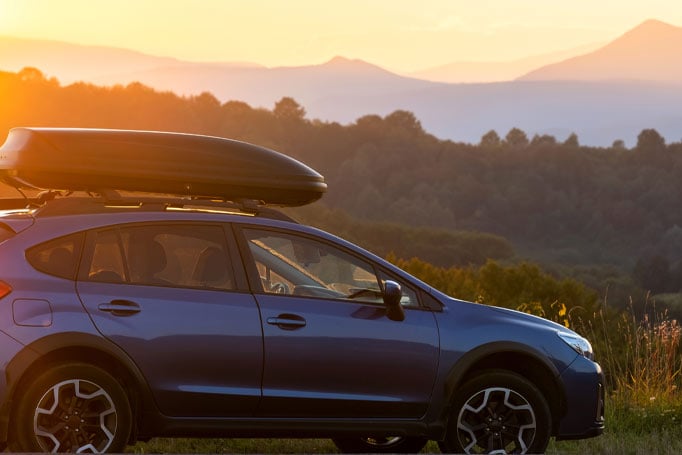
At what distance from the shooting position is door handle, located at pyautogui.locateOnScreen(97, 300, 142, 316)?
7.39 m

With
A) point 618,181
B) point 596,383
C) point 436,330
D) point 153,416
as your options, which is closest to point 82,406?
point 153,416

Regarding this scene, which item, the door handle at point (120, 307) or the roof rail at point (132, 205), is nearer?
the door handle at point (120, 307)

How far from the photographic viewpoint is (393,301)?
310 inches

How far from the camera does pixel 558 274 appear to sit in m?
112

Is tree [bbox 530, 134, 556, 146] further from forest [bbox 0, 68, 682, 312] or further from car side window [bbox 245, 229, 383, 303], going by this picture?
car side window [bbox 245, 229, 383, 303]

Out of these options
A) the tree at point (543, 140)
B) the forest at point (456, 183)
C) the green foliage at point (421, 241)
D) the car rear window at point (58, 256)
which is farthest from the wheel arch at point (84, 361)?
the tree at point (543, 140)

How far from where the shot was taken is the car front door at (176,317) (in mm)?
7426

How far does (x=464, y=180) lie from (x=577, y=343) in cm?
13952

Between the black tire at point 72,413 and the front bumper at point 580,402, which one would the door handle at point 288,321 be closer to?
the black tire at point 72,413

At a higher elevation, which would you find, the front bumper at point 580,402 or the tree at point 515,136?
the tree at point 515,136

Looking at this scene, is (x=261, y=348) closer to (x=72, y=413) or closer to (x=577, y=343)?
(x=72, y=413)

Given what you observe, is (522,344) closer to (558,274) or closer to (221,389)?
(221,389)

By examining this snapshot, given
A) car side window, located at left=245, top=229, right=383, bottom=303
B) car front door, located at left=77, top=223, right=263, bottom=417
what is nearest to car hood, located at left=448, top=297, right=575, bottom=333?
car side window, located at left=245, top=229, right=383, bottom=303

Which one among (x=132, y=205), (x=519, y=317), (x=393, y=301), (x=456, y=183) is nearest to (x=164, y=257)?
(x=132, y=205)
